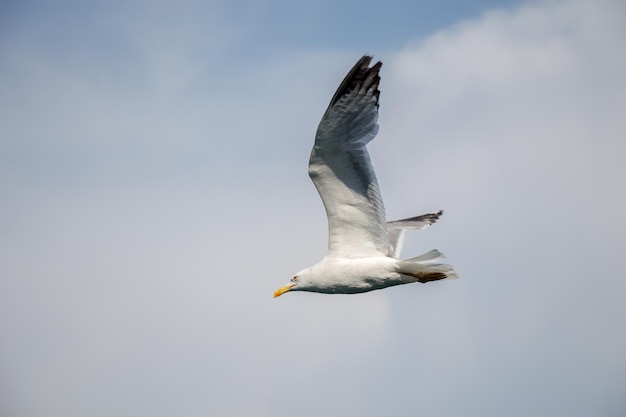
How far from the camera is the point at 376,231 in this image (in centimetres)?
1517

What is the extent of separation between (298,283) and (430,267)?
2660mm

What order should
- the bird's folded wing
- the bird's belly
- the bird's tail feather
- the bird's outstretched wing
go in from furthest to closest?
the bird's folded wing < the bird's belly < the bird's tail feather < the bird's outstretched wing

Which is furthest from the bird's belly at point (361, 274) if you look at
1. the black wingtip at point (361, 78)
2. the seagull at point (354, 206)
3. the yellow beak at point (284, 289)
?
the black wingtip at point (361, 78)

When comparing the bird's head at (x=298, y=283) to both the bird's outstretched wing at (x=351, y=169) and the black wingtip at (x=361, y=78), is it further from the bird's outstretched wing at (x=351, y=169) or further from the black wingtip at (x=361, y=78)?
the black wingtip at (x=361, y=78)

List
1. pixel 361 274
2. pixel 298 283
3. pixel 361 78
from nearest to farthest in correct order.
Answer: pixel 361 78 < pixel 361 274 < pixel 298 283

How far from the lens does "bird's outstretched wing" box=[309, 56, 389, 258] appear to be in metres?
14.0

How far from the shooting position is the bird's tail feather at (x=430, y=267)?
1448 centimetres

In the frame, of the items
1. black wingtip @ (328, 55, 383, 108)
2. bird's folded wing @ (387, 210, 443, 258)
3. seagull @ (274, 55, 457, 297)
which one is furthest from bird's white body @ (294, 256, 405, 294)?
black wingtip @ (328, 55, 383, 108)

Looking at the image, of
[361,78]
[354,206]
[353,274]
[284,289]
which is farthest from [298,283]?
[361,78]

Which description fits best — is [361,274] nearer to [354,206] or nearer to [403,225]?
[354,206]

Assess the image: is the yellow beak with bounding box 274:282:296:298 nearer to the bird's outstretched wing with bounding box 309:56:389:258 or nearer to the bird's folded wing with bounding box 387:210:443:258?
the bird's outstretched wing with bounding box 309:56:389:258

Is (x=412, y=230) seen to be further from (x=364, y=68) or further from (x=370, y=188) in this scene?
(x=364, y=68)

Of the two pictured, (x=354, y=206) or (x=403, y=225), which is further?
(x=403, y=225)

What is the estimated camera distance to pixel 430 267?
14.5 m
